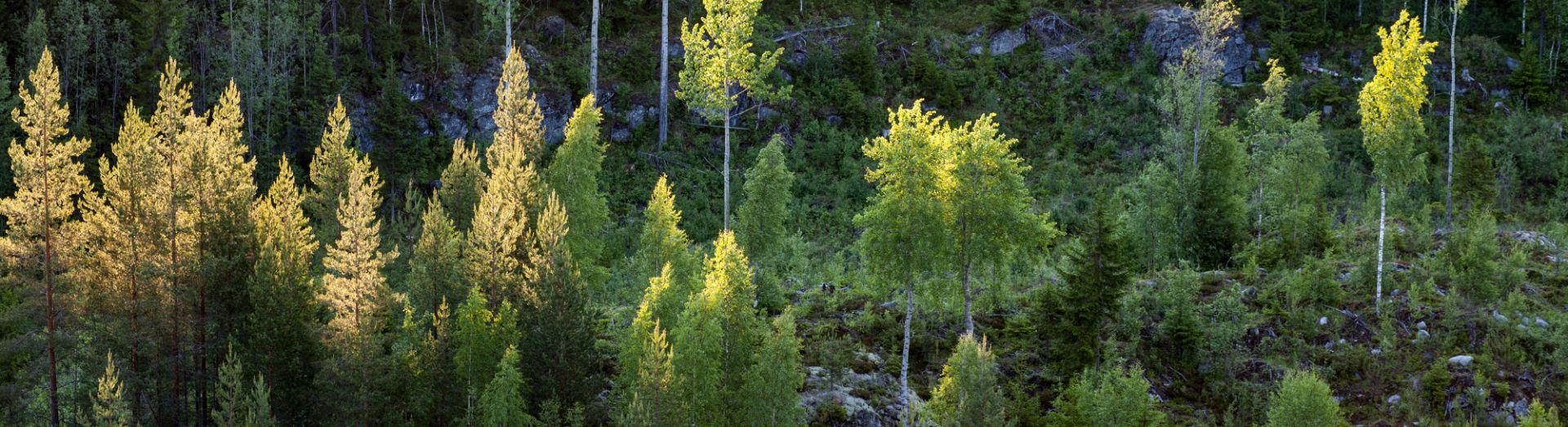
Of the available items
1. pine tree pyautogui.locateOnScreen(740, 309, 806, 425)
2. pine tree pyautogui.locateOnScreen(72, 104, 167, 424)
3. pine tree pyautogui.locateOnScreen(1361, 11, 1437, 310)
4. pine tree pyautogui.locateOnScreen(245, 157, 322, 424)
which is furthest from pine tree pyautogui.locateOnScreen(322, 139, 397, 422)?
pine tree pyautogui.locateOnScreen(1361, 11, 1437, 310)

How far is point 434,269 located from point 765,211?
10.0 m

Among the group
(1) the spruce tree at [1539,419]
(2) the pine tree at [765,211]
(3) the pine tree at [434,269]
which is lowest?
(1) the spruce tree at [1539,419]

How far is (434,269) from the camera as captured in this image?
30.5 metres

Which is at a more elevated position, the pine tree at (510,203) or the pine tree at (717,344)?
the pine tree at (510,203)

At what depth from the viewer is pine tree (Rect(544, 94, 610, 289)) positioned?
33.0 meters

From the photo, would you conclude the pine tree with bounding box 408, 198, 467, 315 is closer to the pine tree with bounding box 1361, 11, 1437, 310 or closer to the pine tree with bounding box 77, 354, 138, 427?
the pine tree with bounding box 77, 354, 138, 427

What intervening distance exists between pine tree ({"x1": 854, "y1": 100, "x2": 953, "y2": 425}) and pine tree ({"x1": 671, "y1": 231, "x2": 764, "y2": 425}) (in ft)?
13.4

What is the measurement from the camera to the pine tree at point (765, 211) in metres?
33.2

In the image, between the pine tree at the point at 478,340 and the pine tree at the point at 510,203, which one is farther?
the pine tree at the point at 510,203

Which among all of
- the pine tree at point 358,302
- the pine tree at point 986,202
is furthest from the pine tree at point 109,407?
the pine tree at point 986,202

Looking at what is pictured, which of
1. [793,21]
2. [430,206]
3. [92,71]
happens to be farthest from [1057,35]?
[92,71]

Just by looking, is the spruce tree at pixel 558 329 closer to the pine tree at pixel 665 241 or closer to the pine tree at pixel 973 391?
the pine tree at pixel 665 241

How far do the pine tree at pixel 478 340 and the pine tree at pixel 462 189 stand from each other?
8.27m

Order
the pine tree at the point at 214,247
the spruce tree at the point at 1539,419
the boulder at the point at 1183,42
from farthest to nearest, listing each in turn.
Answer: the boulder at the point at 1183,42 → the pine tree at the point at 214,247 → the spruce tree at the point at 1539,419
